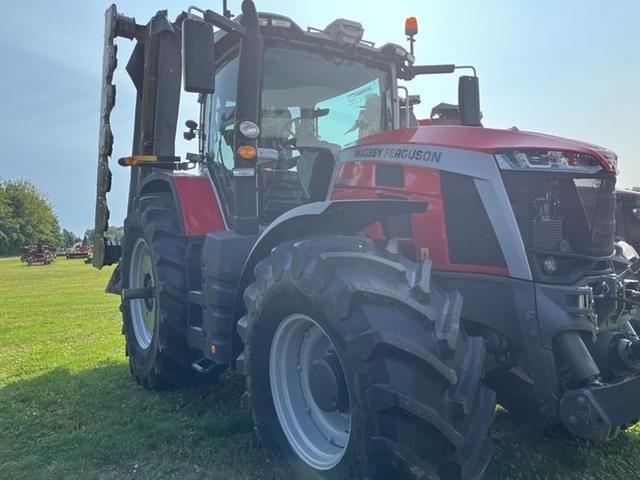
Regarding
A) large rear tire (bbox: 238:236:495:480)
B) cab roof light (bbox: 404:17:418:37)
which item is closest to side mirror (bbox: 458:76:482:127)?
cab roof light (bbox: 404:17:418:37)

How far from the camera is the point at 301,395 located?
2.70 metres

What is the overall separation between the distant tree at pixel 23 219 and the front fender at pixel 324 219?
67.4 m

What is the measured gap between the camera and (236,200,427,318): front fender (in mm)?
2322

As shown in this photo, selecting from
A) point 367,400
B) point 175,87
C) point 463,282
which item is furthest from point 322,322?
point 175,87

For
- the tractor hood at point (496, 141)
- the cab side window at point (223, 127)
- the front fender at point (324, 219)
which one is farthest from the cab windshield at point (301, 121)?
the tractor hood at point (496, 141)

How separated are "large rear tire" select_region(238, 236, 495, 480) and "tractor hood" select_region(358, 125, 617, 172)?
1.87ft

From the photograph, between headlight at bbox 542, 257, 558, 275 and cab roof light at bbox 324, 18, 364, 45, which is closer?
headlight at bbox 542, 257, 558, 275

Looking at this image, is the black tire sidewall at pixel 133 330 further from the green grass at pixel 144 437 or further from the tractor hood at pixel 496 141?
the tractor hood at pixel 496 141

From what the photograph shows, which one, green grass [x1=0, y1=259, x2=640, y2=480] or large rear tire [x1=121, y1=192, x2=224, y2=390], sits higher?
large rear tire [x1=121, y1=192, x2=224, y2=390]

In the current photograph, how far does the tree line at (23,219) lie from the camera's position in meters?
62.0

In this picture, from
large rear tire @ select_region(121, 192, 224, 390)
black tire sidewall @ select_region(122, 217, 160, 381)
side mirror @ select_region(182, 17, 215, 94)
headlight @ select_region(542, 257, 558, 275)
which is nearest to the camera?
headlight @ select_region(542, 257, 558, 275)

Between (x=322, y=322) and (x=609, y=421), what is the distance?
1.12 m

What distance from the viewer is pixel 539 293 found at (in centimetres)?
201

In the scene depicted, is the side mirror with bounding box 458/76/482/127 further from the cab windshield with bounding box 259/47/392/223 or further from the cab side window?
the cab side window
